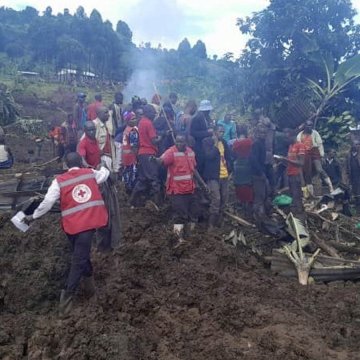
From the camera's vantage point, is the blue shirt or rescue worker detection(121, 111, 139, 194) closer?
rescue worker detection(121, 111, 139, 194)

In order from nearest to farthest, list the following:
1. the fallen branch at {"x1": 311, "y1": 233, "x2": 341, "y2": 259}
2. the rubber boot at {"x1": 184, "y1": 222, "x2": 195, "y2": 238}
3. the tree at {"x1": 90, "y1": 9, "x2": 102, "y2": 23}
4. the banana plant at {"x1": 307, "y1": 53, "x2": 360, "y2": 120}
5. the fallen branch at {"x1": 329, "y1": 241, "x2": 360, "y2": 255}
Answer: the fallen branch at {"x1": 311, "y1": 233, "x2": 341, "y2": 259}, the fallen branch at {"x1": 329, "y1": 241, "x2": 360, "y2": 255}, the rubber boot at {"x1": 184, "y1": 222, "x2": 195, "y2": 238}, the banana plant at {"x1": 307, "y1": 53, "x2": 360, "y2": 120}, the tree at {"x1": 90, "y1": 9, "x2": 102, "y2": 23}

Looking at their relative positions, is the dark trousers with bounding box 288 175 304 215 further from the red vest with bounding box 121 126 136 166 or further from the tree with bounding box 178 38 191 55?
the tree with bounding box 178 38 191 55

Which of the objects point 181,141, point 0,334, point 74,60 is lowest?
point 0,334

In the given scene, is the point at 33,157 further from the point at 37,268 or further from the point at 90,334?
the point at 90,334

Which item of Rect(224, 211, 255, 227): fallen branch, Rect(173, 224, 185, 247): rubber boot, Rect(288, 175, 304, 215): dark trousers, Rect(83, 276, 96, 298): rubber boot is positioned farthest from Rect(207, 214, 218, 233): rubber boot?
Rect(83, 276, 96, 298): rubber boot

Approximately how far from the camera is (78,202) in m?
5.55

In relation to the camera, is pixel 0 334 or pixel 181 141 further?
pixel 181 141

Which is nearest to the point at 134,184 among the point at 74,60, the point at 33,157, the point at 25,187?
the point at 25,187

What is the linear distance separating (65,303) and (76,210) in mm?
1067

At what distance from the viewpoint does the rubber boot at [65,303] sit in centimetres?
559

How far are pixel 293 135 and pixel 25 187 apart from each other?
5.70 m

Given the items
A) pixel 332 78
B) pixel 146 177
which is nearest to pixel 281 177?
pixel 146 177

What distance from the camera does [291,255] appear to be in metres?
6.98

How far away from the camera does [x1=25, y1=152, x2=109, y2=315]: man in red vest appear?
216 inches
